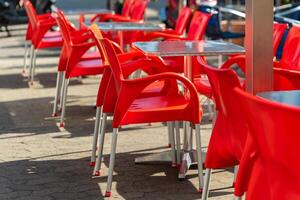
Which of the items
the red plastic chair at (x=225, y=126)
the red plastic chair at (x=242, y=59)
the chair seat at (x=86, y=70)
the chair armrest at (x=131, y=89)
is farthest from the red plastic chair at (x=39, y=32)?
the red plastic chair at (x=225, y=126)

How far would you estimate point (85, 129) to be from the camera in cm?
748

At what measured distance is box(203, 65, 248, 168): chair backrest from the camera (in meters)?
3.58

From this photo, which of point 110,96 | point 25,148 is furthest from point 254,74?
point 25,148

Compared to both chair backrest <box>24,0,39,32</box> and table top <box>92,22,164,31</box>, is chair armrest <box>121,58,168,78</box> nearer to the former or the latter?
table top <box>92,22,164,31</box>

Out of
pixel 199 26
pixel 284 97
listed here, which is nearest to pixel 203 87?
pixel 199 26

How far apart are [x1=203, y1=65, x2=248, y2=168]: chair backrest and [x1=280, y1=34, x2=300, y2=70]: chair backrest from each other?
1536 mm

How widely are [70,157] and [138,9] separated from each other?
14.7ft

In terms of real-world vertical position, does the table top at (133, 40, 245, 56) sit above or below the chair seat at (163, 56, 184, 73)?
above

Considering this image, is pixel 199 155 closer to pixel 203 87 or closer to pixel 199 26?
pixel 203 87

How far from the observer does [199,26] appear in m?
7.75

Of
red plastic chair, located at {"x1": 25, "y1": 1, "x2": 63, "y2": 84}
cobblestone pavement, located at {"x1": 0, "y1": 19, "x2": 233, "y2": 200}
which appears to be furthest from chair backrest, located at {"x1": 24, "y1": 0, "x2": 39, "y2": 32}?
cobblestone pavement, located at {"x1": 0, "y1": 19, "x2": 233, "y2": 200}

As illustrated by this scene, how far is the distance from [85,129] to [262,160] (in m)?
4.53

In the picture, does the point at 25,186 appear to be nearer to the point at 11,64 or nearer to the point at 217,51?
the point at 217,51

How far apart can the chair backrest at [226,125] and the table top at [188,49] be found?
156 centimetres
